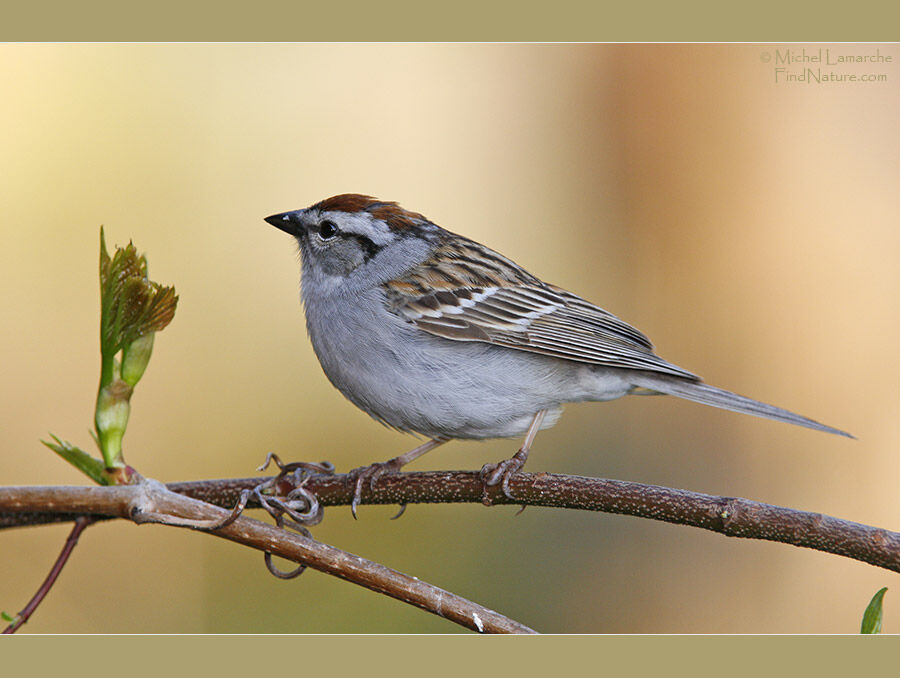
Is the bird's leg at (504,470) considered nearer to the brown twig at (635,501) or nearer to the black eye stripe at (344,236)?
the brown twig at (635,501)

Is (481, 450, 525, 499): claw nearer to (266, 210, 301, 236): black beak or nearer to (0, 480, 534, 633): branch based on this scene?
(0, 480, 534, 633): branch

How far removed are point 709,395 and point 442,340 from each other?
702 millimetres

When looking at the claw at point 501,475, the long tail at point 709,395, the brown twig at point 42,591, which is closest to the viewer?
the brown twig at point 42,591

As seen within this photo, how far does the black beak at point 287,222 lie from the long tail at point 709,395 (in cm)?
99

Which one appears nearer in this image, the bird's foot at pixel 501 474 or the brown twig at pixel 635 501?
the brown twig at pixel 635 501

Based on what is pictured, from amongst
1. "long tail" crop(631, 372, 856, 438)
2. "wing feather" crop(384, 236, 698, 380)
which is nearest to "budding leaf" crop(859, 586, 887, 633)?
"long tail" crop(631, 372, 856, 438)

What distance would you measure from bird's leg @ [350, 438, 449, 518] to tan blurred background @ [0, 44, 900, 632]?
0.79ft

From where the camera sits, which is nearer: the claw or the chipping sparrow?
the claw

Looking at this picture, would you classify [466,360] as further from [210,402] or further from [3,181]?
[3,181]

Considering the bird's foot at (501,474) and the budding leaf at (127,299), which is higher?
the budding leaf at (127,299)

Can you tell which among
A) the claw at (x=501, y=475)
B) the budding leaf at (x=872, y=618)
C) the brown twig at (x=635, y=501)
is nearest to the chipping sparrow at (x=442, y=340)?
the claw at (x=501, y=475)

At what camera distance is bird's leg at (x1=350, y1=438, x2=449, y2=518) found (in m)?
1.52

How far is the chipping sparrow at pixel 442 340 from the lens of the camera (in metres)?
2.06

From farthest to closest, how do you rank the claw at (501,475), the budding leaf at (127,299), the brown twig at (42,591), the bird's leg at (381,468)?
the bird's leg at (381,468), the claw at (501,475), the budding leaf at (127,299), the brown twig at (42,591)
